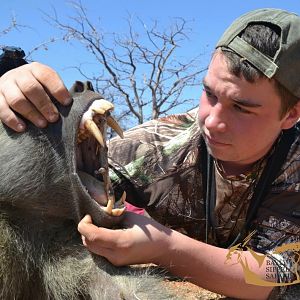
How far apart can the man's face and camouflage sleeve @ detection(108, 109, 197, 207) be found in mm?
494

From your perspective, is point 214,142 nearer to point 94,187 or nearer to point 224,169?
point 224,169

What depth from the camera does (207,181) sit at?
10.6ft

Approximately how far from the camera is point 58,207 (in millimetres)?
2602

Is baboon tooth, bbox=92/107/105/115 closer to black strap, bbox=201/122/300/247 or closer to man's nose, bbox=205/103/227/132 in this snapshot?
man's nose, bbox=205/103/227/132

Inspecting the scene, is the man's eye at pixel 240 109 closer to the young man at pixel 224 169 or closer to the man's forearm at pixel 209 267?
the young man at pixel 224 169

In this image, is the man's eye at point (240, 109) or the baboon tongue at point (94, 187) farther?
the man's eye at point (240, 109)

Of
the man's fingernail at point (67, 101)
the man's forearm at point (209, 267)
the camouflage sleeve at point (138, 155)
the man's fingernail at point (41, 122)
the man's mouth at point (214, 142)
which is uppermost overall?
the man's fingernail at point (67, 101)

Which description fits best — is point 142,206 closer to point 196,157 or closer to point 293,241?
point 196,157

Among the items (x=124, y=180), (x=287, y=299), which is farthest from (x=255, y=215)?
(x=124, y=180)

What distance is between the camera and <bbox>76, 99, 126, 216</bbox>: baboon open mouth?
2.43 metres

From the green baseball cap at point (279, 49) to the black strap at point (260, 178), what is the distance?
1.26ft

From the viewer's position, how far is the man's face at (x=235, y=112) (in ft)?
8.93

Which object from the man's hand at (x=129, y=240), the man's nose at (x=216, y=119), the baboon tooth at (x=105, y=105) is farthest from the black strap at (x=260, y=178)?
the baboon tooth at (x=105, y=105)

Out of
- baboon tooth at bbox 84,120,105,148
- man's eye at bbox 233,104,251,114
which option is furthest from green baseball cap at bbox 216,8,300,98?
baboon tooth at bbox 84,120,105,148
